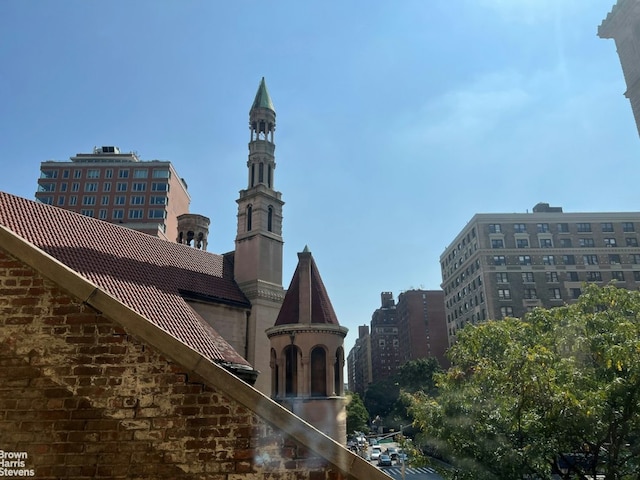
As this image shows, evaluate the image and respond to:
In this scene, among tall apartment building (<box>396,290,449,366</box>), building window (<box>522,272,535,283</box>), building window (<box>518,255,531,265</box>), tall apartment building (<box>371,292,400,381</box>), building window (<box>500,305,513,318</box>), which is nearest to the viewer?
building window (<box>500,305,513,318</box>)

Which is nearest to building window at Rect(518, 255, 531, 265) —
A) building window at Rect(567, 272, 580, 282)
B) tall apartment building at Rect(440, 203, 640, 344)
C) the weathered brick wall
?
tall apartment building at Rect(440, 203, 640, 344)

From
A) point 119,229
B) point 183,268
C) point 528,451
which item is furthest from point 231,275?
point 528,451

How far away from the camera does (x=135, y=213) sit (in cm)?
7275

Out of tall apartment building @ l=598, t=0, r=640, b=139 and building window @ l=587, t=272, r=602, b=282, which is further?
building window @ l=587, t=272, r=602, b=282

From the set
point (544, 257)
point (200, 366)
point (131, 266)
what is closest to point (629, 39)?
point (544, 257)

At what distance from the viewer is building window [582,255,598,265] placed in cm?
5853

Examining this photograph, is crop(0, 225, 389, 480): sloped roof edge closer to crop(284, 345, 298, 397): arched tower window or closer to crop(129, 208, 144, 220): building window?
crop(284, 345, 298, 397): arched tower window

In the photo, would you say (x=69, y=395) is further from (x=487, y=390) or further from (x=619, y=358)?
(x=487, y=390)

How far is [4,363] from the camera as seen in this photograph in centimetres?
493

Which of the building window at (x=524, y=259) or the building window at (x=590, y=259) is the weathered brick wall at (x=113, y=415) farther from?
the building window at (x=590, y=259)

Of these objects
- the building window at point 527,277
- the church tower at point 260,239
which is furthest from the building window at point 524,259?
the church tower at point 260,239

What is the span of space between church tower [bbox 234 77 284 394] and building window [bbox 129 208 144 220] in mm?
45561

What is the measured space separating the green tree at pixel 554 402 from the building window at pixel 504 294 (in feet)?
152

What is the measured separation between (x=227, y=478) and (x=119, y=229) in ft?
64.5
